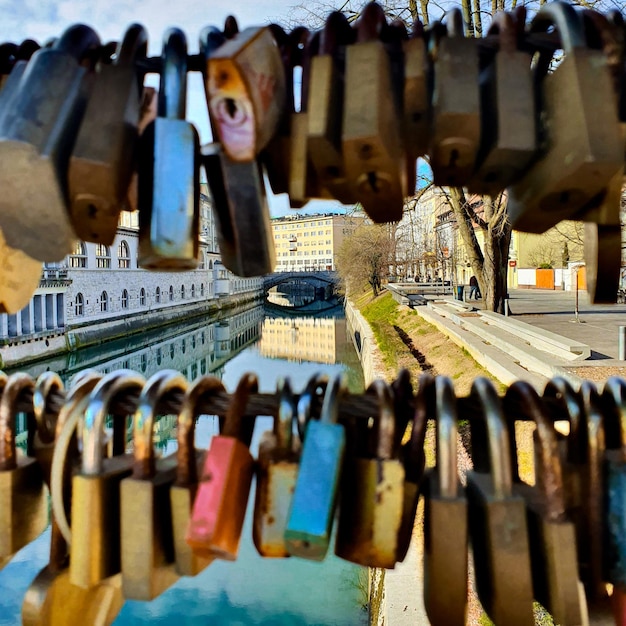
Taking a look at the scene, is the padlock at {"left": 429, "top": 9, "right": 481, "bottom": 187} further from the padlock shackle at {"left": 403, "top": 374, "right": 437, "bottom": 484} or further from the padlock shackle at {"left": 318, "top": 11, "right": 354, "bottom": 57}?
the padlock shackle at {"left": 403, "top": 374, "right": 437, "bottom": 484}

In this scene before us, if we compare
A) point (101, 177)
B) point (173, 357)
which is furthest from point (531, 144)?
point (173, 357)

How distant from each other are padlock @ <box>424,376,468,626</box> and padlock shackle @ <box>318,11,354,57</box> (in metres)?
0.52

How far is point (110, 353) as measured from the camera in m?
22.8

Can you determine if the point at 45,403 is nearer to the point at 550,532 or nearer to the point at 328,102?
the point at 328,102

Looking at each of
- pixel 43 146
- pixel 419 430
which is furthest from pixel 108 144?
pixel 419 430

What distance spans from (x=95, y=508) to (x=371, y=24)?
2.66 feet

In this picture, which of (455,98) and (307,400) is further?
(307,400)

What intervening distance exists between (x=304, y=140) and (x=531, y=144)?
1.00ft

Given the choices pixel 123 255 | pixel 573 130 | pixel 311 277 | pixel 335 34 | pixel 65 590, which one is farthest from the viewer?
pixel 311 277

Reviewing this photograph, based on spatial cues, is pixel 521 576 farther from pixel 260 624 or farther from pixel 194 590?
pixel 194 590

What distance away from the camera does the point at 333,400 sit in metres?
0.76

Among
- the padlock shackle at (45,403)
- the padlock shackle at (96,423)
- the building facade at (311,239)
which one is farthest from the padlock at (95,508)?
the building facade at (311,239)

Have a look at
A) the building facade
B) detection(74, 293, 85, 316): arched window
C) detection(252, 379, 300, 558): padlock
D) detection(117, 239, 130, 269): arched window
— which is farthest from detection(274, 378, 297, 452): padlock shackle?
the building facade

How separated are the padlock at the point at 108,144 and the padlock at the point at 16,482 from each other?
0.34 metres
